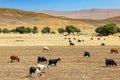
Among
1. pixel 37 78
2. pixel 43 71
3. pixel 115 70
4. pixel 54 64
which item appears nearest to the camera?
pixel 37 78

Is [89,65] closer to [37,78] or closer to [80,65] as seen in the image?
[80,65]

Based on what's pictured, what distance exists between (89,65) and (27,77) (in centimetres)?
802

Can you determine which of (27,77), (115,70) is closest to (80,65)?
(115,70)

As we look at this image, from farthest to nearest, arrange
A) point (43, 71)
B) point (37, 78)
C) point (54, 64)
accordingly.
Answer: point (54, 64), point (43, 71), point (37, 78)

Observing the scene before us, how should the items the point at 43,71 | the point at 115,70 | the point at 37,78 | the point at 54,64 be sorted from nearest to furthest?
the point at 37,78
the point at 43,71
the point at 115,70
the point at 54,64

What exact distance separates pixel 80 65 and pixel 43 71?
5.81 m

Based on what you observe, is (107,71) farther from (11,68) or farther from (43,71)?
(11,68)

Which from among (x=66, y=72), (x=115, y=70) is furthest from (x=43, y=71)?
(x=115, y=70)

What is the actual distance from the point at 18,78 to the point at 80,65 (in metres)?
8.16

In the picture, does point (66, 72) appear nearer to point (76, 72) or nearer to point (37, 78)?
point (76, 72)

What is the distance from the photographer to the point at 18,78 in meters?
23.0

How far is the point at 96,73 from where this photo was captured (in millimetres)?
24953

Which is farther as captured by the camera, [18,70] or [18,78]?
[18,70]

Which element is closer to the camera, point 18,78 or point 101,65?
point 18,78
